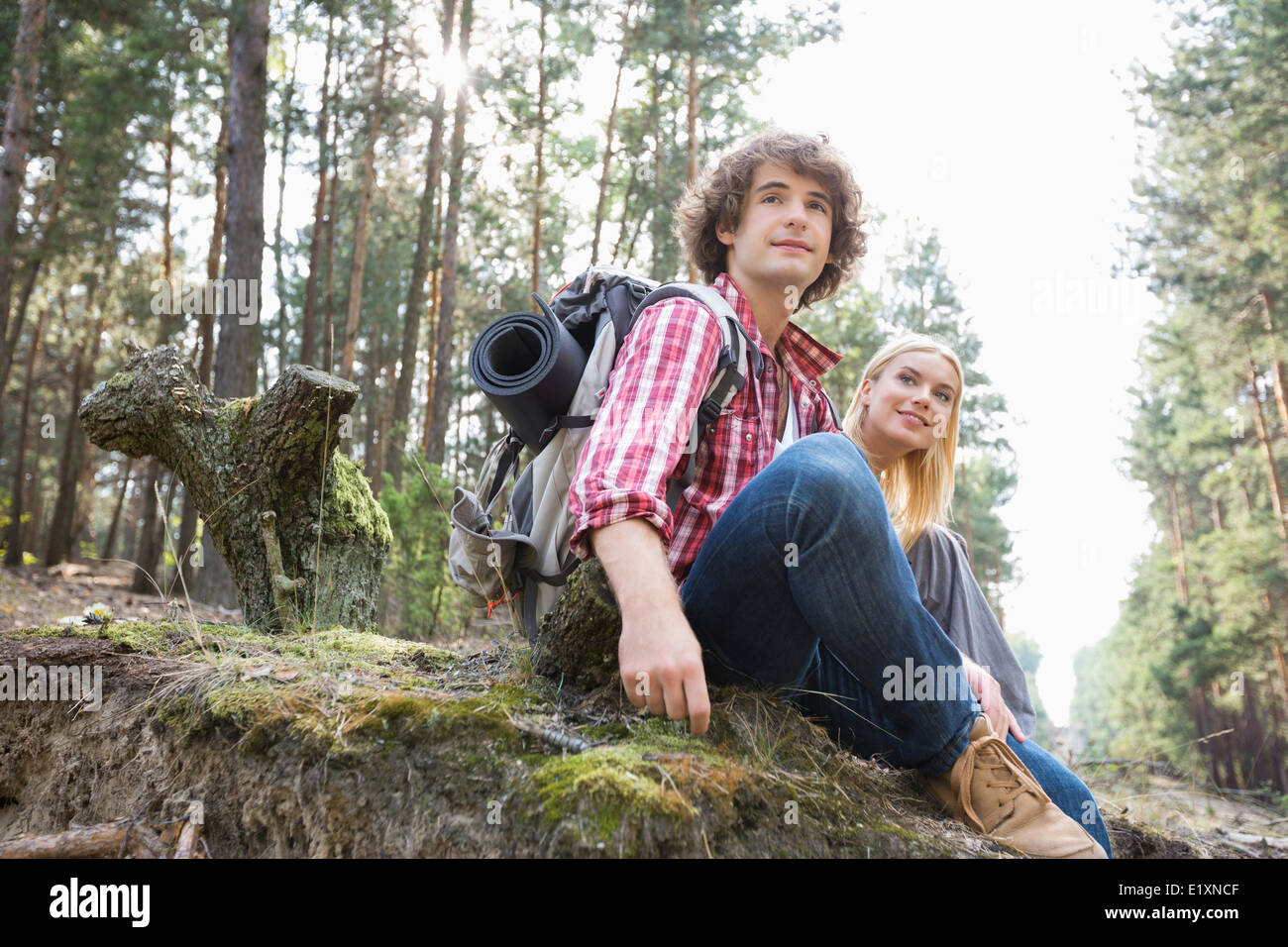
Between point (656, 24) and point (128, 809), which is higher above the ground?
point (656, 24)

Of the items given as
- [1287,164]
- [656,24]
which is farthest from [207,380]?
[1287,164]

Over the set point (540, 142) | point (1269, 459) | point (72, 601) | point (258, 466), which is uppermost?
point (540, 142)

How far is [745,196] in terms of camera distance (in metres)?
2.58

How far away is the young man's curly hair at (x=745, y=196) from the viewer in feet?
8.36

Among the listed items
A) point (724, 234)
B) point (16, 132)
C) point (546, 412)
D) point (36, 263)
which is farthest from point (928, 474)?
point (36, 263)

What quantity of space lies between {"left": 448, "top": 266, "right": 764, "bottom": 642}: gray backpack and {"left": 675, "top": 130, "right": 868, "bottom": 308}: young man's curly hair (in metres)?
0.59

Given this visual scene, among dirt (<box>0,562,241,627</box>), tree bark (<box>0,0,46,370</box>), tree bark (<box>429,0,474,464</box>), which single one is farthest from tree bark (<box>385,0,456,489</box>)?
tree bark (<box>0,0,46,370</box>)

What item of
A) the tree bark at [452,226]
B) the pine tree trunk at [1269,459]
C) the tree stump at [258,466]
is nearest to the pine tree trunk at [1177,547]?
the pine tree trunk at [1269,459]

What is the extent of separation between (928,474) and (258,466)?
2.62 m

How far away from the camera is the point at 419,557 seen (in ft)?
24.5

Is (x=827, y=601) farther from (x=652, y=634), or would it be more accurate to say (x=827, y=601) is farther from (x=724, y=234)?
(x=724, y=234)
